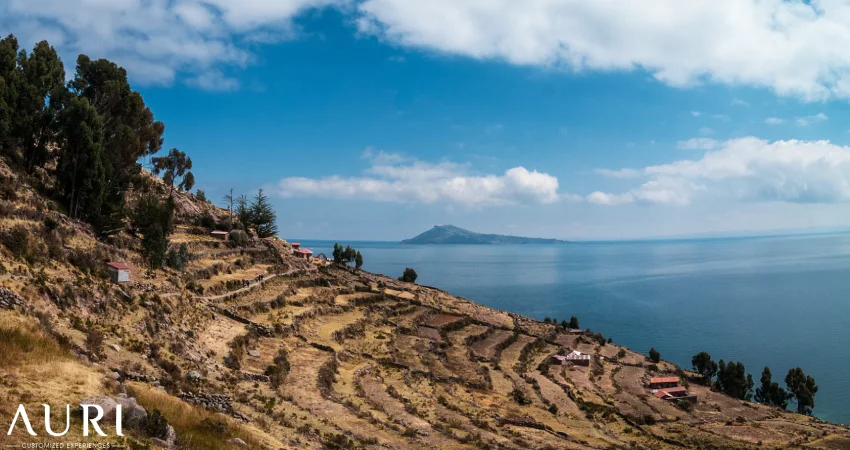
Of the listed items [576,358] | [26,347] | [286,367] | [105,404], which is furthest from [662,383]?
[26,347]

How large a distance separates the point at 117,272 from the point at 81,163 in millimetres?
12345

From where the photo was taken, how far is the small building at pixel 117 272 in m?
29.3

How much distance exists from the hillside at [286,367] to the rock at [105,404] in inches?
23.5

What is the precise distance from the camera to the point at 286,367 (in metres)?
31.2

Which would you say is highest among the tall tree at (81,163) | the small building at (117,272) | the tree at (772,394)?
the tall tree at (81,163)

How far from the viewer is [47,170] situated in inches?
1599

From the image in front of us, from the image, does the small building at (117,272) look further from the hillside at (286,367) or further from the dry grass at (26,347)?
the dry grass at (26,347)

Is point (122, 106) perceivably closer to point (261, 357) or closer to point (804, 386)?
point (261, 357)

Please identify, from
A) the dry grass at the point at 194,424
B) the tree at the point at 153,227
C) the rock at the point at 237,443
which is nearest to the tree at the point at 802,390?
the dry grass at the point at 194,424

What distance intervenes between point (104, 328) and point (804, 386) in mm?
78654

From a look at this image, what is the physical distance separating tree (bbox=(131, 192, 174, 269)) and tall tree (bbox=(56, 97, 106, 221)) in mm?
4148

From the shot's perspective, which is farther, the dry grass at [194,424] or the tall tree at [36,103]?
the tall tree at [36,103]

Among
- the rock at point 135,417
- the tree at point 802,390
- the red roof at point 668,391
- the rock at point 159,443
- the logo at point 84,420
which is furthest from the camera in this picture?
the tree at point 802,390

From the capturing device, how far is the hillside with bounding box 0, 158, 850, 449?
16.7 m
